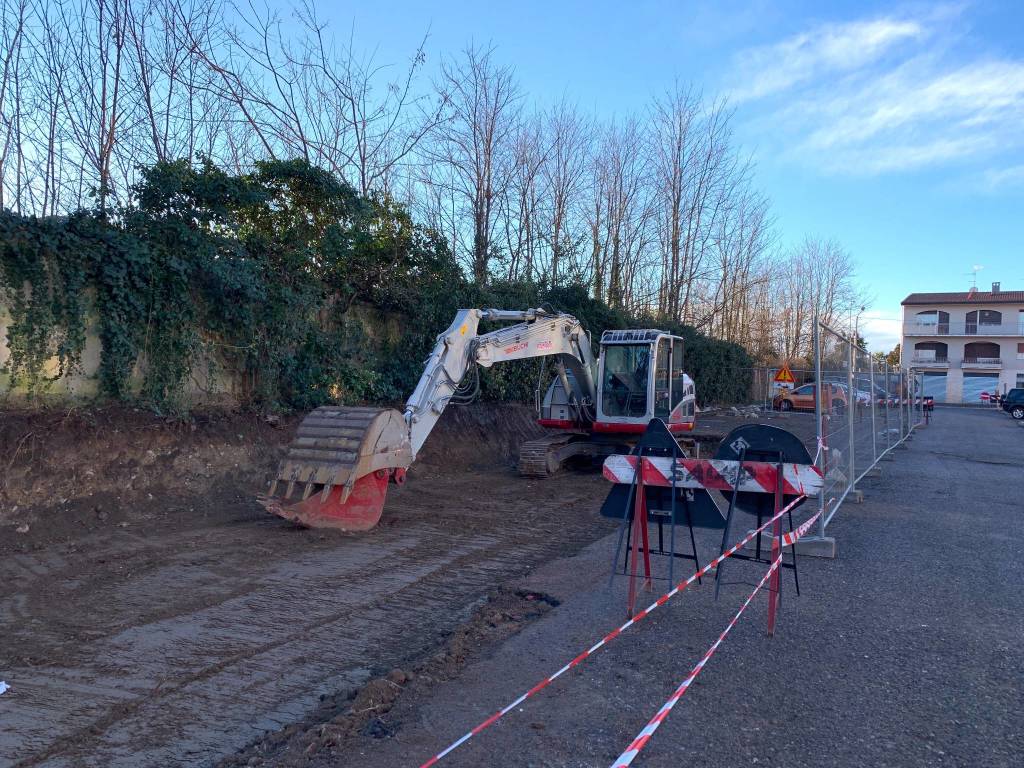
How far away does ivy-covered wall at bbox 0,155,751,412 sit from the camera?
9.80 meters

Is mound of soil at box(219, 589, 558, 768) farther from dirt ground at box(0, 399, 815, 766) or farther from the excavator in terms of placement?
the excavator

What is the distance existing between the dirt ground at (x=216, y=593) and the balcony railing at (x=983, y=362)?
63987mm

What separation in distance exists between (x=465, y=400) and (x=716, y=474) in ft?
38.9

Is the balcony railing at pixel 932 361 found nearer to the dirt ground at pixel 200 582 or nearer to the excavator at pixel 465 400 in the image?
the excavator at pixel 465 400

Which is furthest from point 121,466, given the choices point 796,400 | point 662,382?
point 796,400

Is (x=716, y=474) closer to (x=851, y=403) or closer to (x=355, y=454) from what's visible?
(x=355, y=454)

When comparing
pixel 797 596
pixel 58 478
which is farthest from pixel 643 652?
pixel 58 478

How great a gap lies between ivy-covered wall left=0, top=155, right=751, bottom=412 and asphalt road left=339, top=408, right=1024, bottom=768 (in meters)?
6.65

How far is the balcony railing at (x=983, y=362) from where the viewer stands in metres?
64.8

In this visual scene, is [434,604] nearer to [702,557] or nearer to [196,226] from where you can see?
[702,557]

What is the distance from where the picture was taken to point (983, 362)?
2576 inches

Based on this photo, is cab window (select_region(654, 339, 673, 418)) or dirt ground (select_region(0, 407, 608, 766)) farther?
cab window (select_region(654, 339, 673, 418))

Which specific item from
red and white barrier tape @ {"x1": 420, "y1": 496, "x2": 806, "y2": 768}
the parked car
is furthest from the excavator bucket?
the parked car

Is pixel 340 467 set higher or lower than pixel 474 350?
lower
